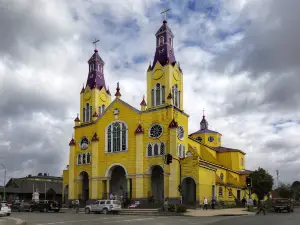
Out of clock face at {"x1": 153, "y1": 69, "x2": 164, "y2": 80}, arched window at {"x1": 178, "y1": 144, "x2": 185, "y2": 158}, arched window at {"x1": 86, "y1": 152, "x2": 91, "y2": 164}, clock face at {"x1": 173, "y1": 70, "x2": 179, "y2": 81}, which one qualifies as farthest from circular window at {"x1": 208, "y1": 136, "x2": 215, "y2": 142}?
arched window at {"x1": 86, "y1": 152, "x2": 91, "y2": 164}

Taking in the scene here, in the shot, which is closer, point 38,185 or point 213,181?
point 213,181

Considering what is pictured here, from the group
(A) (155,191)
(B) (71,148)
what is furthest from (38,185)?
(A) (155,191)

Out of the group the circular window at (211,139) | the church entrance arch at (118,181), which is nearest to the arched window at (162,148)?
the church entrance arch at (118,181)

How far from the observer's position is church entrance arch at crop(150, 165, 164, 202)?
4720cm

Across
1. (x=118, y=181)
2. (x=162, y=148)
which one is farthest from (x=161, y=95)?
(x=118, y=181)

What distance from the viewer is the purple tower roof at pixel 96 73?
57.9 m

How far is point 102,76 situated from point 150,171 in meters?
20.2

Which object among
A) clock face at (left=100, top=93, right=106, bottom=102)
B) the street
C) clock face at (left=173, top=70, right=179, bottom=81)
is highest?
clock face at (left=173, top=70, right=179, bottom=81)

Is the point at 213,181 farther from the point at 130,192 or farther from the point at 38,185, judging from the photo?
the point at 38,185

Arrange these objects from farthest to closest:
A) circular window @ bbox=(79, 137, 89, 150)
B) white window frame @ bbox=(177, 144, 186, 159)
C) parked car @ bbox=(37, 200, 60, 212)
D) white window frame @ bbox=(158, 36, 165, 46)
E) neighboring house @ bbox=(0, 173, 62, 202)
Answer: neighboring house @ bbox=(0, 173, 62, 202) < circular window @ bbox=(79, 137, 89, 150) < white window frame @ bbox=(158, 36, 165, 46) < white window frame @ bbox=(177, 144, 186, 159) < parked car @ bbox=(37, 200, 60, 212)

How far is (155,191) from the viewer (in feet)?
157

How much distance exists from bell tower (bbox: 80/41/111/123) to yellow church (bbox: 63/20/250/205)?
0.16m

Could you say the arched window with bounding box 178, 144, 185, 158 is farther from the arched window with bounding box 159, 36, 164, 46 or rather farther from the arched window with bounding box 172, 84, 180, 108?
Answer: the arched window with bounding box 159, 36, 164, 46

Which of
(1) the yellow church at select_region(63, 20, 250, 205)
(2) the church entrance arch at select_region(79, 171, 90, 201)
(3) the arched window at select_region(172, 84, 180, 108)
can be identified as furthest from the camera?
(2) the church entrance arch at select_region(79, 171, 90, 201)
